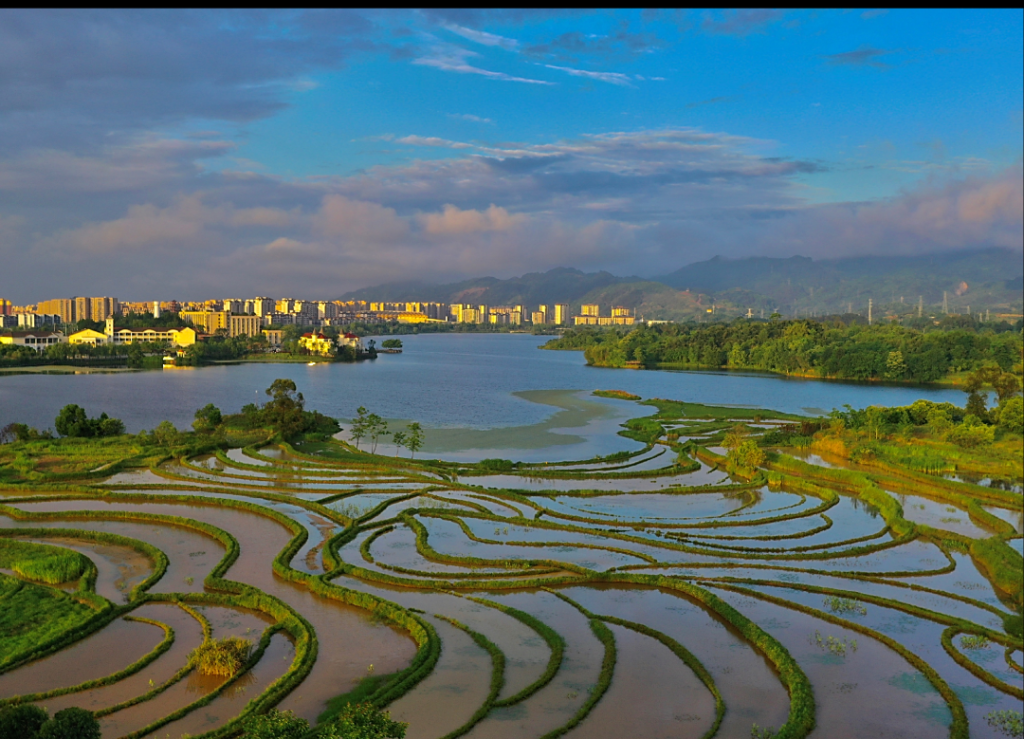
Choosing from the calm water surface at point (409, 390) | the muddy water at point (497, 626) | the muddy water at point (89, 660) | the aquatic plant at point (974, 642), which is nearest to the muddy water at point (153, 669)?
the muddy water at point (89, 660)

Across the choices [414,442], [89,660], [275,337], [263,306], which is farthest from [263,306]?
[89,660]

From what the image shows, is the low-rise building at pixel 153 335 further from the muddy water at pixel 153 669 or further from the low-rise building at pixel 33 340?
the muddy water at pixel 153 669

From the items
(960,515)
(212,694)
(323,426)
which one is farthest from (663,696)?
(323,426)

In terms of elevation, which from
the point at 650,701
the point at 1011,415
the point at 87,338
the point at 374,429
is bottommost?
the point at 650,701

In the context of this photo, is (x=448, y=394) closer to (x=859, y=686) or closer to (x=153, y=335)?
(x=859, y=686)

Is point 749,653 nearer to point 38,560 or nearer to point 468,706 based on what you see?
point 468,706

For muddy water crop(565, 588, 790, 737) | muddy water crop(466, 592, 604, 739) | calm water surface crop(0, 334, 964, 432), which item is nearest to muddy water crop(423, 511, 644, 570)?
muddy water crop(565, 588, 790, 737)
